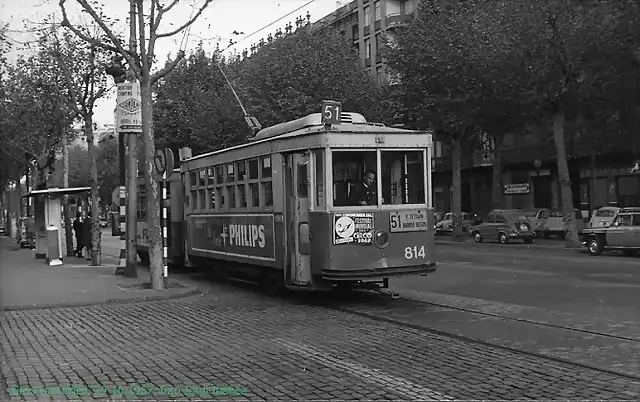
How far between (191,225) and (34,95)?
54.0 feet

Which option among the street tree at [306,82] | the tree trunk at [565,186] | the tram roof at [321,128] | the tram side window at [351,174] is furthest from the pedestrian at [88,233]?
the tree trunk at [565,186]

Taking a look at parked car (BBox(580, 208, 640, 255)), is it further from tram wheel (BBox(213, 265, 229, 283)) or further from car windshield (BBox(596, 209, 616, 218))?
tram wheel (BBox(213, 265, 229, 283))

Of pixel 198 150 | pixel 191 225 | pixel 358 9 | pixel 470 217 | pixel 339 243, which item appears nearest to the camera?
pixel 339 243

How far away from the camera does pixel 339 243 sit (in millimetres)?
12734

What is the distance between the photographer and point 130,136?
1973 cm

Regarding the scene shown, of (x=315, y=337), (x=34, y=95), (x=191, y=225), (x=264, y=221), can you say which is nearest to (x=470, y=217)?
A: (x=34, y=95)

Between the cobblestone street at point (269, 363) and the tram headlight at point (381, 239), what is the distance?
4.46 ft

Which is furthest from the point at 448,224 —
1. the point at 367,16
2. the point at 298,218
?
the point at 298,218

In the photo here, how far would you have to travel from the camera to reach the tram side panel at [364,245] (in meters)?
12.7

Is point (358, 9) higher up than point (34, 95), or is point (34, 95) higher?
point (358, 9)

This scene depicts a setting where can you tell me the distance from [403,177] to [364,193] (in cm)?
79

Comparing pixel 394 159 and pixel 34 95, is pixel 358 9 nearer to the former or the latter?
pixel 34 95

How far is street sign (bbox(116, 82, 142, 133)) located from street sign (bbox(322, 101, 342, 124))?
6.82 meters

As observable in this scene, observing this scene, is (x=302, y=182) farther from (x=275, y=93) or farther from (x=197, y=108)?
(x=197, y=108)
